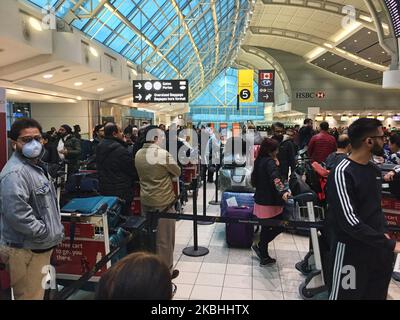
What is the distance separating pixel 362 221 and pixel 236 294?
6.91ft

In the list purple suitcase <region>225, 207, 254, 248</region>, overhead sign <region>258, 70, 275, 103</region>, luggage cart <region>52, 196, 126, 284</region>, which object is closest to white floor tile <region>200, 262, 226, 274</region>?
purple suitcase <region>225, 207, 254, 248</region>

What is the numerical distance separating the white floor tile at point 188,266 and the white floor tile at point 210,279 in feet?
0.65

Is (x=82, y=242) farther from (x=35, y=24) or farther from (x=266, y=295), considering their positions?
(x=35, y=24)

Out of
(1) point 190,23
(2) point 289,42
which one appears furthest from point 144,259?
(2) point 289,42

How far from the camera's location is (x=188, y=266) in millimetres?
4762

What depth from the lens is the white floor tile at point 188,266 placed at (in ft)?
15.3

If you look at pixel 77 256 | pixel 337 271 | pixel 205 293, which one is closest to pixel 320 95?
pixel 205 293

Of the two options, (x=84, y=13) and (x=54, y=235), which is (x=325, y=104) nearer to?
(x=84, y=13)

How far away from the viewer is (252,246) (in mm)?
5324

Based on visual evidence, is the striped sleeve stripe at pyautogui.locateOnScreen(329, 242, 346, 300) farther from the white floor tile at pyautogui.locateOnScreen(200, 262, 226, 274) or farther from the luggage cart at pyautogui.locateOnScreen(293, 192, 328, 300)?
the white floor tile at pyautogui.locateOnScreen(200, 262, 226, 274)

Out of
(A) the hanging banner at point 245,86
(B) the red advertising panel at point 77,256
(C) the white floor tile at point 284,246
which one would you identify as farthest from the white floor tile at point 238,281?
(A) the hanging banner at point 245,86

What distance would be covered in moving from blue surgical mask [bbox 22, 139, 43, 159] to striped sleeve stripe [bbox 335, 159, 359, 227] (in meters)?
2.07

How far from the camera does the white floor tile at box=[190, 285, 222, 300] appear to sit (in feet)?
12.7

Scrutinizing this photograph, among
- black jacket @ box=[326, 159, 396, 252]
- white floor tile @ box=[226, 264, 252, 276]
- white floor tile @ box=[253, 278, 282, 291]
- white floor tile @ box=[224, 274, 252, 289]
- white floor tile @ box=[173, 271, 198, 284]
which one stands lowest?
white floor tile @ box=[253, 278, 282, 291]
